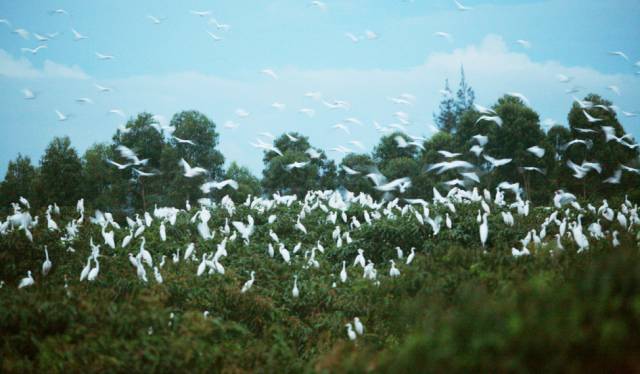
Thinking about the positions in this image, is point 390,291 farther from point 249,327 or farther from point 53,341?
point 53,341

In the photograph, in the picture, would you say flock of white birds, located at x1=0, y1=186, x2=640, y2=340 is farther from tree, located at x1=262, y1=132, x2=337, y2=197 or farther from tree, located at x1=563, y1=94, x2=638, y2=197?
tree, located at x1=262, y1=132, x2=337, y2=197

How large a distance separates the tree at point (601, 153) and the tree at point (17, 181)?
3428 cm

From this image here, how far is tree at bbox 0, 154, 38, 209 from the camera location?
37581mm

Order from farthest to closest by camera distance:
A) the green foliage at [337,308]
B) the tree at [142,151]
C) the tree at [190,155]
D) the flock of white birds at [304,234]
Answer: the tree at [142,151] < the tree at [190,155] < the flock of white birds at [304,234] < the green foliage at [337,308]

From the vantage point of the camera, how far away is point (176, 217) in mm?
15953

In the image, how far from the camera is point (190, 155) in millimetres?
37250

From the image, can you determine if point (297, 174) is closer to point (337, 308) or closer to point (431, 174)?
point (431, 174)

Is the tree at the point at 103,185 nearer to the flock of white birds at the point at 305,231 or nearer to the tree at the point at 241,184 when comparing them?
the tree at the point at 241,184

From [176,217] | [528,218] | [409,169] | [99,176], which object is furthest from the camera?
[99,176]

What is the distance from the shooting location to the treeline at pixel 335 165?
30.5 metres

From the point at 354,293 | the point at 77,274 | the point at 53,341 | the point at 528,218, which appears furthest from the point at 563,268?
the point at 77,274

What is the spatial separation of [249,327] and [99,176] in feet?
104

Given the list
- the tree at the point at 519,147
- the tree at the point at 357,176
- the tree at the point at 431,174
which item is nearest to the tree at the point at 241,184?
the tree at the point at 357,176

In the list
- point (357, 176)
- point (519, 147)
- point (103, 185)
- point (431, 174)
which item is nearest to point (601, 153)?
point (519, 147)
